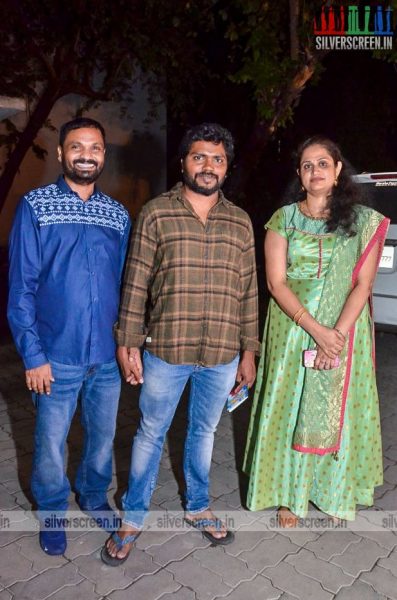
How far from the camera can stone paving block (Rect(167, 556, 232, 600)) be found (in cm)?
251

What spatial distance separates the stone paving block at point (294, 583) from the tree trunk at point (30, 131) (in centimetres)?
629

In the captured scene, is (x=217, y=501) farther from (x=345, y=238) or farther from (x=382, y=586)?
(x=345, y=238)

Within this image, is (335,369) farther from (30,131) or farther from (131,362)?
(30,131)

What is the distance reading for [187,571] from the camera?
2645mm

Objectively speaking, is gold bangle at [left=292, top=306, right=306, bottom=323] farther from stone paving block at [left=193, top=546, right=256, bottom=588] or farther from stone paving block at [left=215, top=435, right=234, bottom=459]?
stone paving block at [left=215, top=435, right=234, bottom=459]

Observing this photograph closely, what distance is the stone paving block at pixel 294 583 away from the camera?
2504mm

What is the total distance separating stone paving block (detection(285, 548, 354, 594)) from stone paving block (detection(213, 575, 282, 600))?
0.63ft

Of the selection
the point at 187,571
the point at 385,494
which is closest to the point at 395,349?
the point at 385,494

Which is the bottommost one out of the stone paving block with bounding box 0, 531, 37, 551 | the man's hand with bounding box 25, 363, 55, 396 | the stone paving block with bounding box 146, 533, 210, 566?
the stone paving block with bounding box 146, 533, 210, 566

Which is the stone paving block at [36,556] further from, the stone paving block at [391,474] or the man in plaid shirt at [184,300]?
the stone paving block at [391,474]

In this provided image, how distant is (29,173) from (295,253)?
7.51 metres

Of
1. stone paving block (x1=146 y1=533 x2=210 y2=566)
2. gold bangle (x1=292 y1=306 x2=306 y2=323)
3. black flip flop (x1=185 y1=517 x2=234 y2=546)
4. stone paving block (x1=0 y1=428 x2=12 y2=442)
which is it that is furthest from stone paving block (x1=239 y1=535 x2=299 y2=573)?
stone paving block (x1=0 y1=428 x2=12 y2=442)

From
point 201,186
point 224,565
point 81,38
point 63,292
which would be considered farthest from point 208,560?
point 81,38
